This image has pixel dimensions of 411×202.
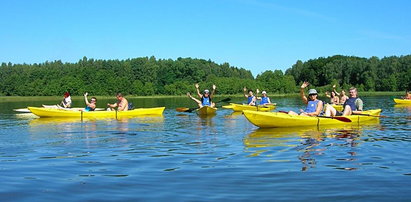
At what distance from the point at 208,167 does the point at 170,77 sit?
90.0m

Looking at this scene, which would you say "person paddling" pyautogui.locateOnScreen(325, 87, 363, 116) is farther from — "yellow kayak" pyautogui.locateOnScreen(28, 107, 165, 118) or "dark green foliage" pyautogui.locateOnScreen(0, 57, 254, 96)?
"dark green foliage" pyautogui.locateOnScreen(0, 57, 254, 96)

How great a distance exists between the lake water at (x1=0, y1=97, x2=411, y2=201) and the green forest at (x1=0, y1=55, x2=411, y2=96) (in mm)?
73598

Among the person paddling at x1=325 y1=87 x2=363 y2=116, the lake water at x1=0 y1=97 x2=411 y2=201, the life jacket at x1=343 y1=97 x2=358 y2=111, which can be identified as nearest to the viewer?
the lake water at x1=0 y1=97 x2=411 y2=201

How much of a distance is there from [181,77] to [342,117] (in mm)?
86526

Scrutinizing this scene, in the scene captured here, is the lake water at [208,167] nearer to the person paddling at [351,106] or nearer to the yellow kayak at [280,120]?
the yellow kayak at [280,120]

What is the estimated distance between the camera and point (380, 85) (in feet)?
271

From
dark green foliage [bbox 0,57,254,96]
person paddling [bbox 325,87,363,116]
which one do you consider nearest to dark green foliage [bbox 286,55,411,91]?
dark green foliage [bbox 0,57,254,96]

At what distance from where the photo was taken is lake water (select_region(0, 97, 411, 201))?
613 centimetres

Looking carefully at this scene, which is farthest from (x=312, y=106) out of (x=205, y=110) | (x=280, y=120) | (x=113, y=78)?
(x=113, y=78)

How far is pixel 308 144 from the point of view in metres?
10.8

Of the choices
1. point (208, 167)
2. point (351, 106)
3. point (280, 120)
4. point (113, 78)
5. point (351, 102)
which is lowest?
point (208, 167)

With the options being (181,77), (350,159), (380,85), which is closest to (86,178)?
(350,159)

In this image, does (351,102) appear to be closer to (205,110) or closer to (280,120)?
(280,120)

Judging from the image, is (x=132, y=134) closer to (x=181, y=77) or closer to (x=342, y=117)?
(x=342, y=117)
